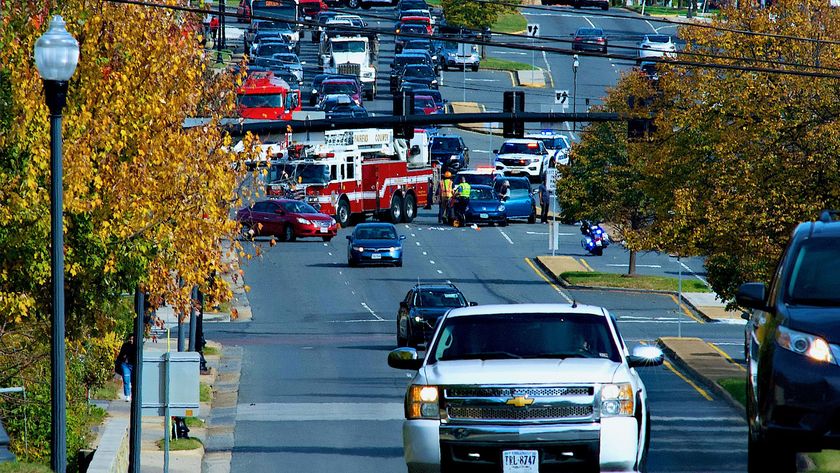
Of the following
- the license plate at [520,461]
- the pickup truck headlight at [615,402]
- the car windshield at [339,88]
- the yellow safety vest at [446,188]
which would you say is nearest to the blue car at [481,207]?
the yellow safety vest at [446,188]

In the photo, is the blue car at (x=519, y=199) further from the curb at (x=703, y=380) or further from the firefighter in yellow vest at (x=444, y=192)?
the curb at (x=703, y=380)

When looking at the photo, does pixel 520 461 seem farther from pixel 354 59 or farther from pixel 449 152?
pixel 354 59

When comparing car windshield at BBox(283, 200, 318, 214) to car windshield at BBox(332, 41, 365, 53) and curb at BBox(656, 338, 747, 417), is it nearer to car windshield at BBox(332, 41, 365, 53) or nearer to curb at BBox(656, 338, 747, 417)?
curb at BBox(656, 338, 747, 417)

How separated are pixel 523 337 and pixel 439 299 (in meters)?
21.9

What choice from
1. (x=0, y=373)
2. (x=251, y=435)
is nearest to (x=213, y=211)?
(x=0, y=373)

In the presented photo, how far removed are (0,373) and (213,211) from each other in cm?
357

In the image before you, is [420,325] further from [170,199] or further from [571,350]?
[571,350]

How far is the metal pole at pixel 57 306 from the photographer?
13.4 meters

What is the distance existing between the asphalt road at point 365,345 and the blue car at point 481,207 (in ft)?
2.12

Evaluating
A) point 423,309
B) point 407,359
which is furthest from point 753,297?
point 423,309

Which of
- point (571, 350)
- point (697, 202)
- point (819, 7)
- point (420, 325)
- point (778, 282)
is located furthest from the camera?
point (420, 325)

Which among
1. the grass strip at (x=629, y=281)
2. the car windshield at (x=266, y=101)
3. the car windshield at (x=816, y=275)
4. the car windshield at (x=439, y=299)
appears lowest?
the grass strip at (x=629, y=281)

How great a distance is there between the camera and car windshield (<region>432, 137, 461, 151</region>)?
229ft

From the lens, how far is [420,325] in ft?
113
